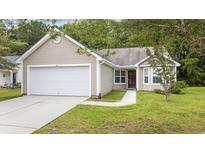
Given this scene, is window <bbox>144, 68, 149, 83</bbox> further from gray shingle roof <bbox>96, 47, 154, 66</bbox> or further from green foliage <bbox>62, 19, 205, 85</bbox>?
green foliage <bbox>62, 19, 205, 85</bbox>

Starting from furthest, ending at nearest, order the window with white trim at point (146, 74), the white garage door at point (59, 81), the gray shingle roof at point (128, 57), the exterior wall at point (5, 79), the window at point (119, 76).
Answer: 1. the exterior wall at point (5, 79)
2. the window at point (119, 76)
3. the gray shingle roof at point (128, 57)
4. the window with white trim at point (146, 74)
5. the white garage door at point (59, 81)

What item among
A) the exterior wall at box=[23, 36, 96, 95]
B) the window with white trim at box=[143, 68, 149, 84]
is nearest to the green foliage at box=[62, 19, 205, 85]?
the exterior wall at box=[23, 36, 96, 95]

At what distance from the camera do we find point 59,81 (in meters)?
15.1

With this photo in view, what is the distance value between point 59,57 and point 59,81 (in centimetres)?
161

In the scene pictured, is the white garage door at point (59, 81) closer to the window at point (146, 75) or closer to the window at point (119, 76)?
the window at point (146, 75)

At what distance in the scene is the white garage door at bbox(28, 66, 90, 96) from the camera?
14633 millimetres

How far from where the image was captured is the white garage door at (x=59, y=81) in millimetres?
14633

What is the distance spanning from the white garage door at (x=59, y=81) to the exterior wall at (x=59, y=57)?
14.8 inches

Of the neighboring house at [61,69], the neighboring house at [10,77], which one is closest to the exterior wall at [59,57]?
the neighboring house at [61,69]

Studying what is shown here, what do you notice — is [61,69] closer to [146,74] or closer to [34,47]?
[34,47]

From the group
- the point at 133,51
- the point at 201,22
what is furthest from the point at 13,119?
the point at 133,51

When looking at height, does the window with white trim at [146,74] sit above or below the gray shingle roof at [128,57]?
below

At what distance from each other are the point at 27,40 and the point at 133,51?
10.3 metres

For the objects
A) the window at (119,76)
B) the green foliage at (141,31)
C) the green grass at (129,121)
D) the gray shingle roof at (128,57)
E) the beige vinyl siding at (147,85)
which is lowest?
the green grass at (129,121)
